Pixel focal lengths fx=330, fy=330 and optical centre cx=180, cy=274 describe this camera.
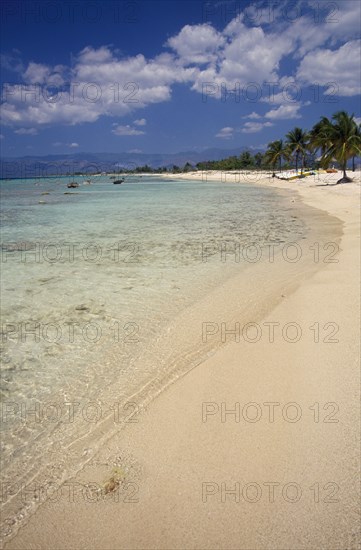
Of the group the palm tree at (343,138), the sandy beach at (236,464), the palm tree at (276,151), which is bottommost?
the sandy beach at (236,464)

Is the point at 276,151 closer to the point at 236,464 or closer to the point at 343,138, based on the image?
the point at 343,138

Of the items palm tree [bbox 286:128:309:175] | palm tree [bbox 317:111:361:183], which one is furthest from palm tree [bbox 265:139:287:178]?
palm tree [bbox 317:111:361:183]

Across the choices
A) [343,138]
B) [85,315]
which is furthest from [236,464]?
[343,138]

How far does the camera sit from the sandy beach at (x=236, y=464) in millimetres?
2238

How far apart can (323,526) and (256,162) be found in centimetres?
12301

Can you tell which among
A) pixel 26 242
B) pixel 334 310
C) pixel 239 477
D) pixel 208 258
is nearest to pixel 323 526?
pixel 239 477

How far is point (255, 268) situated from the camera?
8586mm

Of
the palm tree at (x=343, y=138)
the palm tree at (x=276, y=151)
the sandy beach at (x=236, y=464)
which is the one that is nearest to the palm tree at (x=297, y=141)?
the palm tree at (x=276, y=151)

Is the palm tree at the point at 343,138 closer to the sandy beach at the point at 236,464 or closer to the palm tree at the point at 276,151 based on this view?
the palm tree at the point at 276,151

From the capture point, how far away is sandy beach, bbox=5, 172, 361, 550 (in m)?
2.24

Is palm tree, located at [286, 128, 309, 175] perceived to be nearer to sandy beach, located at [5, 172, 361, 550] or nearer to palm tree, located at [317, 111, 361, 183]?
palm tree, located at [317, 111, 361, 183]

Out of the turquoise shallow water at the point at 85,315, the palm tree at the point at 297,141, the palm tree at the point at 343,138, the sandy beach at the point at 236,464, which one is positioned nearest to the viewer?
the sandy beach at the point at 236,464

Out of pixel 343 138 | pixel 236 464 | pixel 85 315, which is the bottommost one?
pixel 236 464

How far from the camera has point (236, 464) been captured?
270cm
